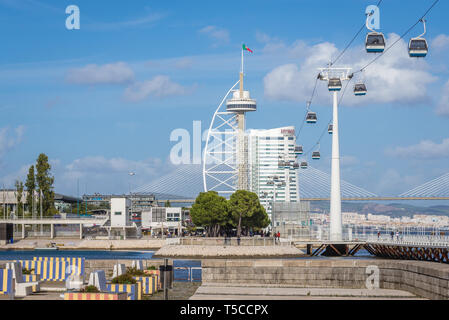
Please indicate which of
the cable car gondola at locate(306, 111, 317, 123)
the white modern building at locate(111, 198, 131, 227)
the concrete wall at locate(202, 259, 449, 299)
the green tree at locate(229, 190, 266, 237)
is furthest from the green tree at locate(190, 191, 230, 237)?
the concrete wall at locate(202, 259, 449, 299)

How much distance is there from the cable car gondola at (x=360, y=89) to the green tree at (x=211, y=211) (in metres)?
66.1

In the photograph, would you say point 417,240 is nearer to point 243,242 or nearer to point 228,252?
point 228,252

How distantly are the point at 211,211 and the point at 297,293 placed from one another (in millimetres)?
98721

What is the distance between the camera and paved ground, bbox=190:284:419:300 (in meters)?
22.2

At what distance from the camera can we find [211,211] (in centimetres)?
12169

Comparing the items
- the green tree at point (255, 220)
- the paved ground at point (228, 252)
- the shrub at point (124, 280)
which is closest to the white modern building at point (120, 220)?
Result: the green tree at point (255, 220)

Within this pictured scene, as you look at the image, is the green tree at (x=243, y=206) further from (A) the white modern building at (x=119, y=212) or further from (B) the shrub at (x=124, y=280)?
(B) the shrub at (x=124, y=280)

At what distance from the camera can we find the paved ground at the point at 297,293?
22203 mm

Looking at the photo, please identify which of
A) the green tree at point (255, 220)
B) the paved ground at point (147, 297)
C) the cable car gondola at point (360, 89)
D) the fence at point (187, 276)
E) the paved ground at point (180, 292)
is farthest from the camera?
the green tree at point (255, 220)

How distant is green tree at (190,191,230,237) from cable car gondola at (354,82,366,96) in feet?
217

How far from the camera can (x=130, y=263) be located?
28875mm

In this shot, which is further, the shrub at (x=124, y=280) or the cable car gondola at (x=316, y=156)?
the cable car gondola at (x=316, y=156)
